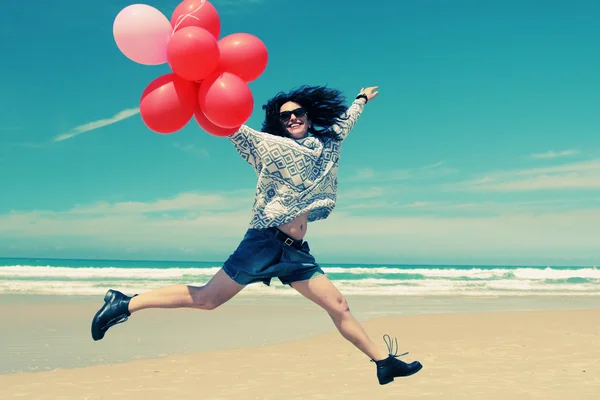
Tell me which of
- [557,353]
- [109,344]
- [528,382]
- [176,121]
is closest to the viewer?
[176,121]

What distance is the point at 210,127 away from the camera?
3.58 m

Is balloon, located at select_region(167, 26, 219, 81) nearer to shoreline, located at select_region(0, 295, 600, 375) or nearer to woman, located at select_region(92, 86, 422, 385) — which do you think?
woman, located at select_region(92, 86, 422, 385)

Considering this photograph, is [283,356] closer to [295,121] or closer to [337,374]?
[337,374]

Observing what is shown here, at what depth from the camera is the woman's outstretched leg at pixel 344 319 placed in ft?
12.4

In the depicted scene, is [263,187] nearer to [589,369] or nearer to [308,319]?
[589,369]

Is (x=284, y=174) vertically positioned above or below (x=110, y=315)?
above

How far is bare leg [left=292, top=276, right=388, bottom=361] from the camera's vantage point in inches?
149

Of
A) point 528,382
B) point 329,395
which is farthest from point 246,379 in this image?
point 528,382

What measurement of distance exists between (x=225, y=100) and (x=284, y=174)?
0.62 meters

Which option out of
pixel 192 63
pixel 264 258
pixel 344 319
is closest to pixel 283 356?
pixel 344 319

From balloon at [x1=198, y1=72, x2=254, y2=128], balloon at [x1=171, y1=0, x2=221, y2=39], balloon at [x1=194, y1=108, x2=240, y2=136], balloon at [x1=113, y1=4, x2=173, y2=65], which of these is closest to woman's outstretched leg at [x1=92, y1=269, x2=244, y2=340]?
balloon at [x1=194, y1=108, x2=240, y2=136]

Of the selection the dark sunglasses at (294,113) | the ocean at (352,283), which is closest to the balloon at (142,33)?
the dark sunglasses at (294,113)

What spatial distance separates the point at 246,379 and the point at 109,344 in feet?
8.31

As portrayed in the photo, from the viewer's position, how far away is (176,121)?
3.49 metres
